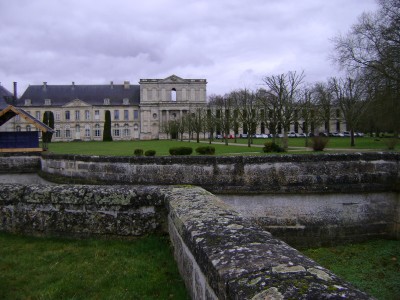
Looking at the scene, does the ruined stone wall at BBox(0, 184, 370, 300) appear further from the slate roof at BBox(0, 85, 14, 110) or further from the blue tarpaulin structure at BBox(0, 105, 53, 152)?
the slate roof at BBox(0, 85, 14, 110)

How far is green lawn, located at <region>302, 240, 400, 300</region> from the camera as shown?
6652mm

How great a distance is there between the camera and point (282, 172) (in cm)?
863

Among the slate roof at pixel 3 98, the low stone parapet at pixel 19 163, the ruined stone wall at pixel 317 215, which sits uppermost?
the slate roof at pixel 3 98

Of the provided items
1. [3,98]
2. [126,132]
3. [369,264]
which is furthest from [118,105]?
[369,264]

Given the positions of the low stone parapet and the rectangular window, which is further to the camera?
the rectangular window

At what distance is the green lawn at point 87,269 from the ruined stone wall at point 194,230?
193 mm

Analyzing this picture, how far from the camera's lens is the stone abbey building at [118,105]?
74688 millimetres

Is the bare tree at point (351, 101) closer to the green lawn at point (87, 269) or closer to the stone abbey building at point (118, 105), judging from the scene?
the green lawn at point (87, 269)

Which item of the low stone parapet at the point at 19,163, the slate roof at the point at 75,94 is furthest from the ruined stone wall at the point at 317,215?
the slate roof at the point at 75,94

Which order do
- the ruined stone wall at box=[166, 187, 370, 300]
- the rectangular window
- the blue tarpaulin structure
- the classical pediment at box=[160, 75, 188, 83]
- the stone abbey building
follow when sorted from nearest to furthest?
the ruined stone wall at box=[166, 187, 370, 300], the blue tarpaulin structure, the stone abbey building, the rectangular window, the classical pediment at box=[160, 75, 188, 83]

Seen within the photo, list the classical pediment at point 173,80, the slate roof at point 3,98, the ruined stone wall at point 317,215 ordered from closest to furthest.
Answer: the ruined stone wall at point 317,215
the slate roof at point 3,98
the classical pediment at point 173,80

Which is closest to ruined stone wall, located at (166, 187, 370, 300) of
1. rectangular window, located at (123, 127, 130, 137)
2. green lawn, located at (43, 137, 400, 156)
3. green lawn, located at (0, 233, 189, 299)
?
green lawn, located at (0, 233, 189, 299)

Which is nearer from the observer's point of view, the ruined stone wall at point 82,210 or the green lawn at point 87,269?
the green lawn at point 87,269

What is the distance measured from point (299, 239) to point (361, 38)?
61.5ft
